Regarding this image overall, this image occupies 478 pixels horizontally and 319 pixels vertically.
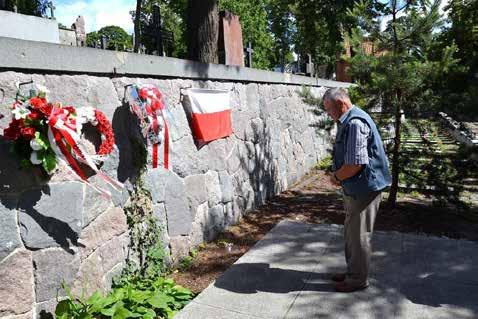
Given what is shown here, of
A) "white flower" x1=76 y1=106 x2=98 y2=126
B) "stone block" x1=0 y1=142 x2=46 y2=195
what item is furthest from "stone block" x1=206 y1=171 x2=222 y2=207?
"stone block" x1=0 y1=142 x2=46 y2=195

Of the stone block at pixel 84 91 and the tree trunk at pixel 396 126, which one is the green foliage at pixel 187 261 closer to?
the stone block at pixel 84 91

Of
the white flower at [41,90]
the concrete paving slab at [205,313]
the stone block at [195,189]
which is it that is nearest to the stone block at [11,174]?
the white flower at [41,90]

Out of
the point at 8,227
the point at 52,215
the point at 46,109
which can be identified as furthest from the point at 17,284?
the point at 46,109

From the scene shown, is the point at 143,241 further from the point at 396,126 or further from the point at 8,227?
the point at 396,126

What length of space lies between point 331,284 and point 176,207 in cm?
169

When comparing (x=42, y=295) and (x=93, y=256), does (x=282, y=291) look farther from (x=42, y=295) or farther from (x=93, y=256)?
(x=42, y=295)

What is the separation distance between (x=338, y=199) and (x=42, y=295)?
5488 mm

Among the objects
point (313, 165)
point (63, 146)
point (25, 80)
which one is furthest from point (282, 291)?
point (313, 165)

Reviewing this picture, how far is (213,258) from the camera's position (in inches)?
191

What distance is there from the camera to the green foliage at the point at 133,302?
3.15 meters

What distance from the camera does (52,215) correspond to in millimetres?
3131

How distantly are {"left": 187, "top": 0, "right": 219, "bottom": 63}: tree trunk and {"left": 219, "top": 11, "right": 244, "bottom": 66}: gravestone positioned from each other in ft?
0.28

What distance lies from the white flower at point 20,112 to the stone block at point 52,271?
3.04 ft

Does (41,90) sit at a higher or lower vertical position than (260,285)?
higher
